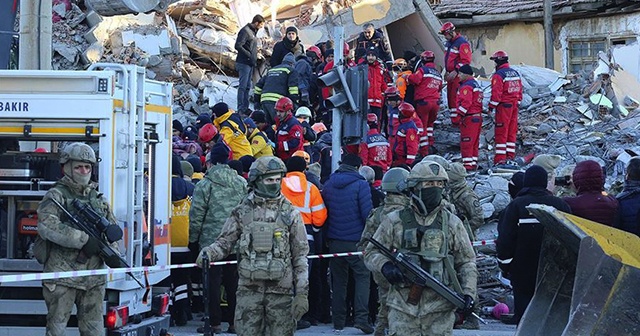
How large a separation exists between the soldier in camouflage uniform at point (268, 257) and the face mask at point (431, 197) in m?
1.48

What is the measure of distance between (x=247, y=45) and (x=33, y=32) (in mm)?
6948

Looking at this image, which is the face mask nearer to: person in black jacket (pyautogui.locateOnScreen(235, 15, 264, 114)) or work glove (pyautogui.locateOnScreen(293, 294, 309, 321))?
work glove (pyautogui.locateOnScreen(293, 294, 309, 321))

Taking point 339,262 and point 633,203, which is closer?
point 633,203

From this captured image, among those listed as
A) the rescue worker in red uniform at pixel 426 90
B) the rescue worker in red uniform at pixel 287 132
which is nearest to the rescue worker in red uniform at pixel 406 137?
the rescue worker in red uniform at pixel 426 90

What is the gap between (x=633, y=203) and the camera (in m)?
10.2

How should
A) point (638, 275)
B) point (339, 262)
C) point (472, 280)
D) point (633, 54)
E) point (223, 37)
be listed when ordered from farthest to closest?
point (633, 54) → point (223, 37) → point (339, 262) → point (472, 280) → point (638, 275)

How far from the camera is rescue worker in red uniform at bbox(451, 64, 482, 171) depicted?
1822 centimetres

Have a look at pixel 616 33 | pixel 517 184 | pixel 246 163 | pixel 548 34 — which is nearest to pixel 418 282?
pixel 517 184

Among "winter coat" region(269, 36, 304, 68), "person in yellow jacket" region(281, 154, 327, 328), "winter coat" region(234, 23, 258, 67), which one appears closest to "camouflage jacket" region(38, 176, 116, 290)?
"person in yellow jacket" region(281, 154, 327, 328)

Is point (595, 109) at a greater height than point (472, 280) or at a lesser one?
greater

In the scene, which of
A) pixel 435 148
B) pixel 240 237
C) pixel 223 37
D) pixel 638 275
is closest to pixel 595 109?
pixel 435 148

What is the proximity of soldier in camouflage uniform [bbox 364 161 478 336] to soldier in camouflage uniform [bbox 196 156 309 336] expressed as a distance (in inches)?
42.4

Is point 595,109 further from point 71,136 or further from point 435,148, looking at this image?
point 71,136

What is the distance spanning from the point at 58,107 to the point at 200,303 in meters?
4.60
